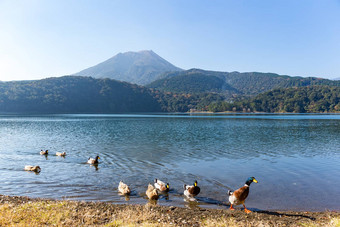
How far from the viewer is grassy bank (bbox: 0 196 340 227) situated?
1073 centimetres

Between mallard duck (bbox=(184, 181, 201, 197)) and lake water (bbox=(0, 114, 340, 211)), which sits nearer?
mallard duck (bbox=(184, 181, 201, 197))

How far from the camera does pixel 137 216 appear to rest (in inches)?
454

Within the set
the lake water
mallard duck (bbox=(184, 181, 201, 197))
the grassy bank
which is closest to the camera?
the grassy bank

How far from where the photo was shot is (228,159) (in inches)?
1184

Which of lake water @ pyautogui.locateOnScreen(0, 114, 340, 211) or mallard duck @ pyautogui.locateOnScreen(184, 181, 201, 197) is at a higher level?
mallard duck @ pyautogui.locateOnScreen(184, 181, 201, 197)

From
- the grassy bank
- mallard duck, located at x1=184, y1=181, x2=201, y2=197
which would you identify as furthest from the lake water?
the grassy bank

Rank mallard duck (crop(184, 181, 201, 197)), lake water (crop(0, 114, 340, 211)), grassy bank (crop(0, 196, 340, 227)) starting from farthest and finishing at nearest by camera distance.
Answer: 1. lake water (crop(0, 114, 340, 211))
2. mallard duck (crop(184, 181, 201, 197))
3. grassy bank (crop(0, 196, 340, 227))

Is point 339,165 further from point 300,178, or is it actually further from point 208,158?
point 208,158

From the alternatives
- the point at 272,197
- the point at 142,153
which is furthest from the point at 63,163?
the point at 272,197

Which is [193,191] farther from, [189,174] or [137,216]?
[189,174]

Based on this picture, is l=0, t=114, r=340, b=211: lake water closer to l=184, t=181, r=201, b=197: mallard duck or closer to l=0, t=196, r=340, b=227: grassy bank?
l=184, t=181, r=201, b=197: mallard duck

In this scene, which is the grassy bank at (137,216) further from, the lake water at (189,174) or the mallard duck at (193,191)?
the mallard duck at (193,191)

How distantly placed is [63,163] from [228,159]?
1863 centimetres

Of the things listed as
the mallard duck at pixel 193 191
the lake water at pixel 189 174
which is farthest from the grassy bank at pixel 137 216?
the mallard duck at pixel 193 191
